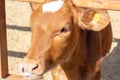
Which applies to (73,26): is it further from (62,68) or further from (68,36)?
(62,68)

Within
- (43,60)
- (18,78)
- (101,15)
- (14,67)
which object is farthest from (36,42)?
(14,67)

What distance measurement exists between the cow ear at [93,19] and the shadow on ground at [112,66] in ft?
5.64

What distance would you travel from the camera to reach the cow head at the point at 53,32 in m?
2.35

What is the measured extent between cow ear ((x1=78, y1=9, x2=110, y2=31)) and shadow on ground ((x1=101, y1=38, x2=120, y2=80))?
5.64 ft

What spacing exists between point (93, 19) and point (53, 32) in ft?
1.22

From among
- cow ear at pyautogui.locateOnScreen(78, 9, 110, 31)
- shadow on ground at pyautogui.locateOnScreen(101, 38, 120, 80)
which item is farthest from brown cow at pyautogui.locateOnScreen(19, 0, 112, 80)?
shadow on ground at pyautogui.locateOnScreen(101, 38, 120, 80)

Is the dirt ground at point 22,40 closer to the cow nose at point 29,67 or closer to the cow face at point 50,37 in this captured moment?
the cow face at point 50,37

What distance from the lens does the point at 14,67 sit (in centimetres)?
458

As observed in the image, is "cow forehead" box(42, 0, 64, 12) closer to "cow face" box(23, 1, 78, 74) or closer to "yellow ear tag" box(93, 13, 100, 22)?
"cow face" box(23, 1, 78, 74)

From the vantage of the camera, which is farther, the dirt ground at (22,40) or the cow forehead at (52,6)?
the dirt ground at (22,40)

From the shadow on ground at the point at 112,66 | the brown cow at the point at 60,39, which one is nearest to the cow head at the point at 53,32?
the brown cow at the point at 60,39

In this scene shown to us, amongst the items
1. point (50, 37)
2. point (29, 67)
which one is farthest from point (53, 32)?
point (29, 67)

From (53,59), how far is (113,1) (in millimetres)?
577

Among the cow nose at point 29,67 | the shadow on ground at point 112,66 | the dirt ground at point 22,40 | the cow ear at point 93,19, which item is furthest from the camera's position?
the dirt ground at point 22,40
